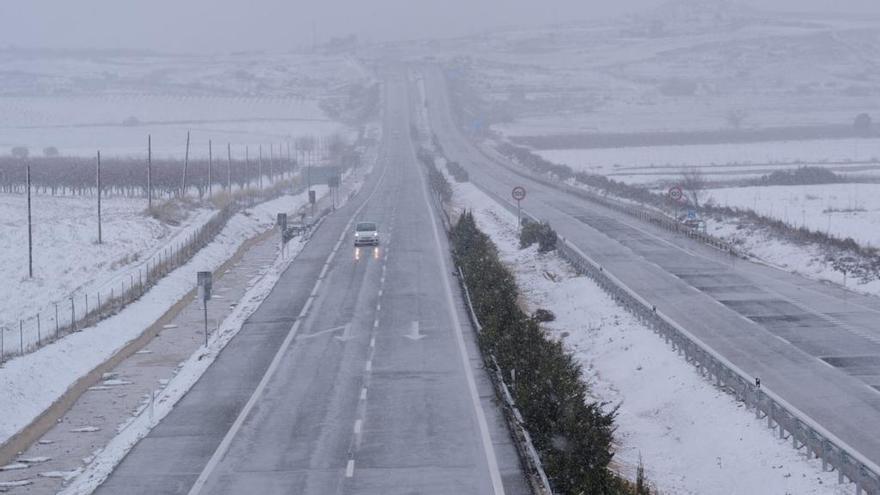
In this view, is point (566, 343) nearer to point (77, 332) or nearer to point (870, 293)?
point (870, 293)

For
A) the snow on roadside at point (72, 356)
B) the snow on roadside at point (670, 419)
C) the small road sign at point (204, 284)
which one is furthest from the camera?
the small road sign at point (204, 284)

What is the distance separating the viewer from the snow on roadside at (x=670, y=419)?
19297 millimetres

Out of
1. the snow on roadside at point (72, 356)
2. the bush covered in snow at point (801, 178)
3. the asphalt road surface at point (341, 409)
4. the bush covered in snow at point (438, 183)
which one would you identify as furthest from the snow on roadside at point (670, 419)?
the bush covered in snow at point (801, 178)

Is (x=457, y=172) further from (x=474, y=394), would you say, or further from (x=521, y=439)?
(x=521, y=439)

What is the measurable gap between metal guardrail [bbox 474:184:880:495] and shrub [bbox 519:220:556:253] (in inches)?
701

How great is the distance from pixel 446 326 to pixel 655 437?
1371 cm

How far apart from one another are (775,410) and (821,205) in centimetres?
5607

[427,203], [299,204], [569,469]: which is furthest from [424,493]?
[299,204]

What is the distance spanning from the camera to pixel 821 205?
2904 inches

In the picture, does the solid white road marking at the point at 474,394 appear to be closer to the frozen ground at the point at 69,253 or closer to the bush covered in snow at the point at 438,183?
the frozen ground at the point at 69,253

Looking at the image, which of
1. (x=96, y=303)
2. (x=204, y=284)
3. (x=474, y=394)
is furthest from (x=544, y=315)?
(x=96, y=303)

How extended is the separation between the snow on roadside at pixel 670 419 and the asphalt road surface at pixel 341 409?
2.80 meters

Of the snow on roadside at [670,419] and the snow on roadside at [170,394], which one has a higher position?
the snow on roadside at [670,419]

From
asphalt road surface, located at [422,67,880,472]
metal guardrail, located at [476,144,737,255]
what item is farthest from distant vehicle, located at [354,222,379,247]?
metal guardrail, located at [476,144,737,255]
